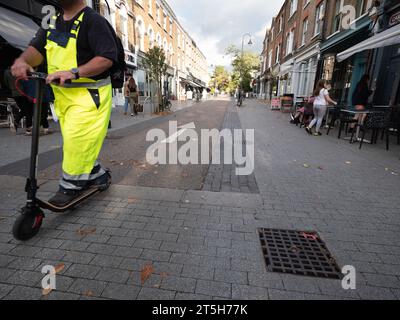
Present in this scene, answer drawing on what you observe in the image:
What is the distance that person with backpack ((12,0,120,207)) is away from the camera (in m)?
2.28

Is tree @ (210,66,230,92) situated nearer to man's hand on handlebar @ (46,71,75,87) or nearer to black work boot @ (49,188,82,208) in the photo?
black work boot @ (49,188,82,208)

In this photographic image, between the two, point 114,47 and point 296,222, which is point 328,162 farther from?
point 114,47

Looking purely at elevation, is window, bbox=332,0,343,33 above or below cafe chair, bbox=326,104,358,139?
above

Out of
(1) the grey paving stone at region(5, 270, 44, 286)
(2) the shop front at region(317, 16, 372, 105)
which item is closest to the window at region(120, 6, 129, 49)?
(2) the shop front at region(317, 16, 372, 105)

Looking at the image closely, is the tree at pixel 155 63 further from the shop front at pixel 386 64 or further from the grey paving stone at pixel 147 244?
the grey paving stone at pixel 147 244

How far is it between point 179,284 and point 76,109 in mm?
→ 1914

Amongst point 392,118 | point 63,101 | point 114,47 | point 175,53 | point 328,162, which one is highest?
point 175,53

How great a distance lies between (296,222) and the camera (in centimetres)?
279

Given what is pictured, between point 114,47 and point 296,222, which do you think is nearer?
point 114,47

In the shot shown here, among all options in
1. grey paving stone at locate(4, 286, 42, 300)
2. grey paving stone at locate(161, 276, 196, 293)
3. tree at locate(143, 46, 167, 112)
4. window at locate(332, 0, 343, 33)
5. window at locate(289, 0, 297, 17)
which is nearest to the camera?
grey paving stone at locate(4, 286, 42, 300)

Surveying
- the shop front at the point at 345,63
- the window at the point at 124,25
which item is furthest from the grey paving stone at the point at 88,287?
the window at the point at 124,25

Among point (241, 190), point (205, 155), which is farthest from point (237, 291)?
point (205, 155)

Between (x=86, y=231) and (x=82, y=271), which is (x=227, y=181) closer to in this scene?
(x=86, y=231)
